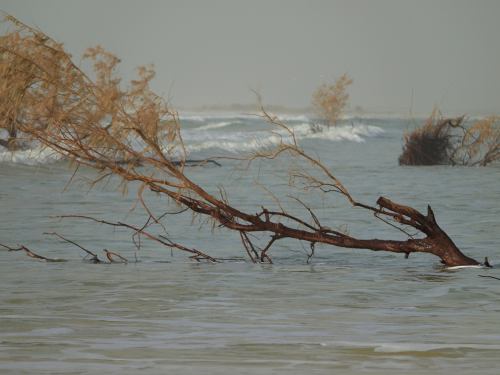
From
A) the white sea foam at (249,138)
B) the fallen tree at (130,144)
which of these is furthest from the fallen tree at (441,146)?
the fallen tree at (130,144)

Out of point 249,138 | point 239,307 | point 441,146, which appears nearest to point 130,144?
point 239,307

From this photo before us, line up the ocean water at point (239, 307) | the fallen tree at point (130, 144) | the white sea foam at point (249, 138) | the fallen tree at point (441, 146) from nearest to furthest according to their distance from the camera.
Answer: the ocean water at point (239, 307) → the fallen tree at point (130, 144) → the fallen tree at point (441, 146) → the white sea foam at point (249, 138)

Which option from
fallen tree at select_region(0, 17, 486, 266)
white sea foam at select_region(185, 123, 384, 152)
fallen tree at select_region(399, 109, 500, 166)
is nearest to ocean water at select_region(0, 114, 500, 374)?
fallen tree at select_region(0, 17, 486, 266)

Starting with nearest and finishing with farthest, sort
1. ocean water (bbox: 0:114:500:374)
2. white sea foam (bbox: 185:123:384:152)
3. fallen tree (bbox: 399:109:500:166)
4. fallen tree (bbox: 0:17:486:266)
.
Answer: ocean water (bbox: 0:114:500:374) → fallen tree (bbox: 0:17:486:266) → fallen tree (bbox: 399:109:500:166) → white sea foam (bbox: 185:123:384:152)

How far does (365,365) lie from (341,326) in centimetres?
113

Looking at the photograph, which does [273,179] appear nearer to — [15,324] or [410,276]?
[410,276]

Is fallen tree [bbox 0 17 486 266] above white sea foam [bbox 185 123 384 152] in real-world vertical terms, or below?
below

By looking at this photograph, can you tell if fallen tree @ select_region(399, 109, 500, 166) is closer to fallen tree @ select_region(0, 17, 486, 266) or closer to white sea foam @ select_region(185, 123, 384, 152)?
white sea foam @ select_region(185, 123, 384, 152)

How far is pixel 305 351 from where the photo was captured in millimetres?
5219

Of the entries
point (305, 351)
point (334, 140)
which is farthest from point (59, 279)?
point (334, 140)

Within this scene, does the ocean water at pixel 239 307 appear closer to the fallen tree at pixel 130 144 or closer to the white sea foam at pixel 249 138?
the fallen tree at pixel 130 144

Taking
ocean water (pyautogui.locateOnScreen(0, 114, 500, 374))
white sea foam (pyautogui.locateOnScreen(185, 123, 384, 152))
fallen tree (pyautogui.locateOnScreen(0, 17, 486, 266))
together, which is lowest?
ocean water (pyautogui.locateOnScreen(0, 114, 500, 374))

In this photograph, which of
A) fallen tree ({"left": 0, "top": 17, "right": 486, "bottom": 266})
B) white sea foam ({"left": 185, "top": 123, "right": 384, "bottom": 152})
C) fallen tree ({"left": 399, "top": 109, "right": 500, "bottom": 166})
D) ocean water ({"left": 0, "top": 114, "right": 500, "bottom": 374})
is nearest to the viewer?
ocean water ({"left": 0, "top": 114, "right": 500, "bottom": 374})

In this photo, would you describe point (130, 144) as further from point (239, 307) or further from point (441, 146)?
point (441, 146)
